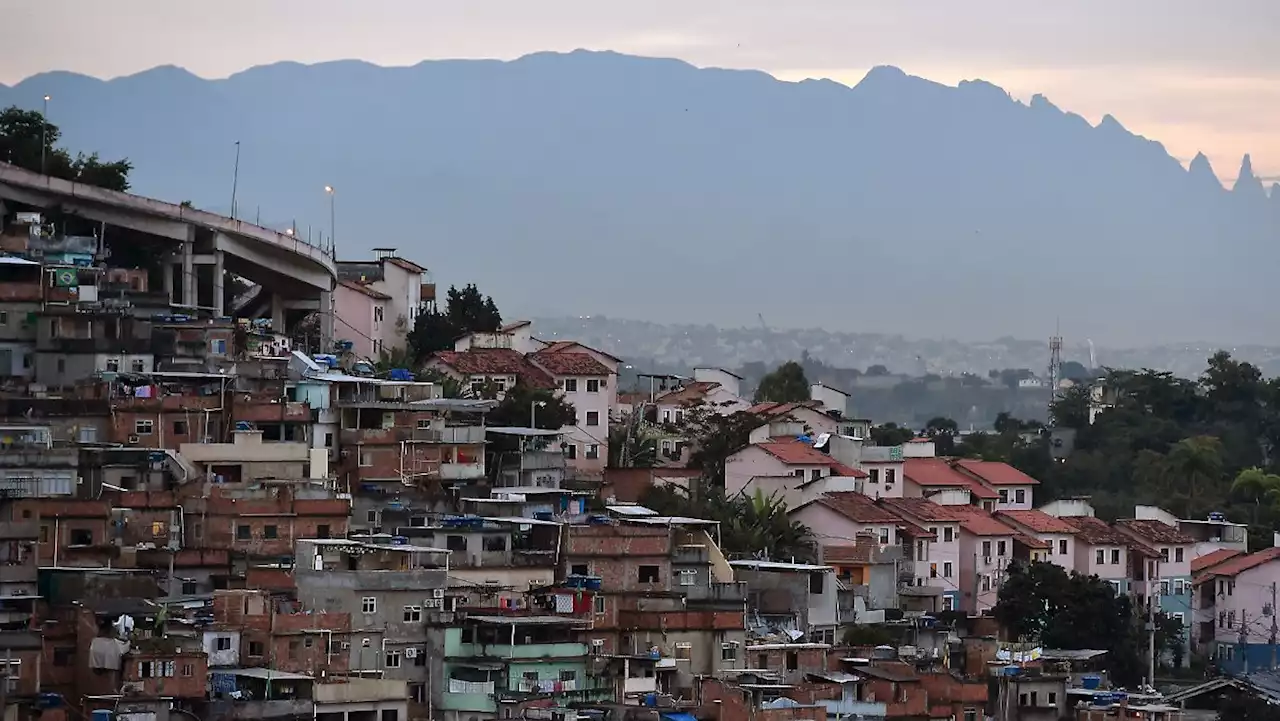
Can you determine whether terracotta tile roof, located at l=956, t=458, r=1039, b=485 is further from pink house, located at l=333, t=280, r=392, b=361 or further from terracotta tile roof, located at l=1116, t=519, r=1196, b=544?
pink house, located at l=333, t=280, r=392, b=361

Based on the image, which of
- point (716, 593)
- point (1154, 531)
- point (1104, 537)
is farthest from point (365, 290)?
point (716, 593)

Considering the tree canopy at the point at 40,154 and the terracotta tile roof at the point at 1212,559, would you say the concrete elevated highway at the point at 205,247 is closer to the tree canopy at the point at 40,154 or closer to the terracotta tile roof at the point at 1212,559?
the tree canopy at the point at 40,154

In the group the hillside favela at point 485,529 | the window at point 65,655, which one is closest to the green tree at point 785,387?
the hillside favela at point 485,529

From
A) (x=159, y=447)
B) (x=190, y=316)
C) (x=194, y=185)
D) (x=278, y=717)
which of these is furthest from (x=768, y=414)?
(x=194, y=185)

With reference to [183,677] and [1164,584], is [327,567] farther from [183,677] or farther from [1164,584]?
[1164,584]

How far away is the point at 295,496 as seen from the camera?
30281 mm

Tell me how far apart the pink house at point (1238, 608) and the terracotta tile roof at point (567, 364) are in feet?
29.7

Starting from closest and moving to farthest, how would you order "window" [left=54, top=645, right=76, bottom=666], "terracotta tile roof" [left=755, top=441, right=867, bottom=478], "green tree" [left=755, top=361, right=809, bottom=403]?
"window" [left=54, top=645, right=76, bottom=666], "terracotta tile roof" [left=755, top=441, right=867, bottom=478], "green tree" [left=755, top=361, right=809, bottom=403]

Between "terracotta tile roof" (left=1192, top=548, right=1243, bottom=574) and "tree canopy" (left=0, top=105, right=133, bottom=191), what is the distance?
16.2 metres

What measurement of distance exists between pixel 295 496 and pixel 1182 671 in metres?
14.8

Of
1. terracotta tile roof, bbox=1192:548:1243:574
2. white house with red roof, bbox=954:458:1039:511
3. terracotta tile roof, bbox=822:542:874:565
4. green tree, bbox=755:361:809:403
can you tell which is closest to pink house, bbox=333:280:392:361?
white house with red roof, bbox=954:458:1039:511

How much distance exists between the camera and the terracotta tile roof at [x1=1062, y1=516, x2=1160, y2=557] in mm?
41969

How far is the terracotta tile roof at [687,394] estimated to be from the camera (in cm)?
4412

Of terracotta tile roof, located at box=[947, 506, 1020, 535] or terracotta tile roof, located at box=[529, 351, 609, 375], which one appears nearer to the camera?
terracotta tile roof, located at box=[947, 506, 1020, 535]
